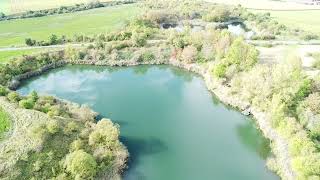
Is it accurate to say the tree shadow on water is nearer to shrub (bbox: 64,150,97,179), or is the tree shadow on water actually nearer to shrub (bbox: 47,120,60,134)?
shrub (bbox: 64,150,97,179)

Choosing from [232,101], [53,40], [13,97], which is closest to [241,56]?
[232,101]

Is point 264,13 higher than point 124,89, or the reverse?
point 264,13

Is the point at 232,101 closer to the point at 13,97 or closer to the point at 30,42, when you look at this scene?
the point at 13,97

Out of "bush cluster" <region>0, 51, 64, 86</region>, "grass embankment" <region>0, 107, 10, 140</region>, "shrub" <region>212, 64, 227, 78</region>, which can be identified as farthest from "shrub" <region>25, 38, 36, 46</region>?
"shrub" <region>212, 64, 227, 78</region>

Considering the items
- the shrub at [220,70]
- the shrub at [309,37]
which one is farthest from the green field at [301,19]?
the shrub at [220,70]

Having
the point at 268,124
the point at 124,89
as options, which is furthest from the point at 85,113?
the point at 268,124

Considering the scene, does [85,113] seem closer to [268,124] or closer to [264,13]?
[268,124]
